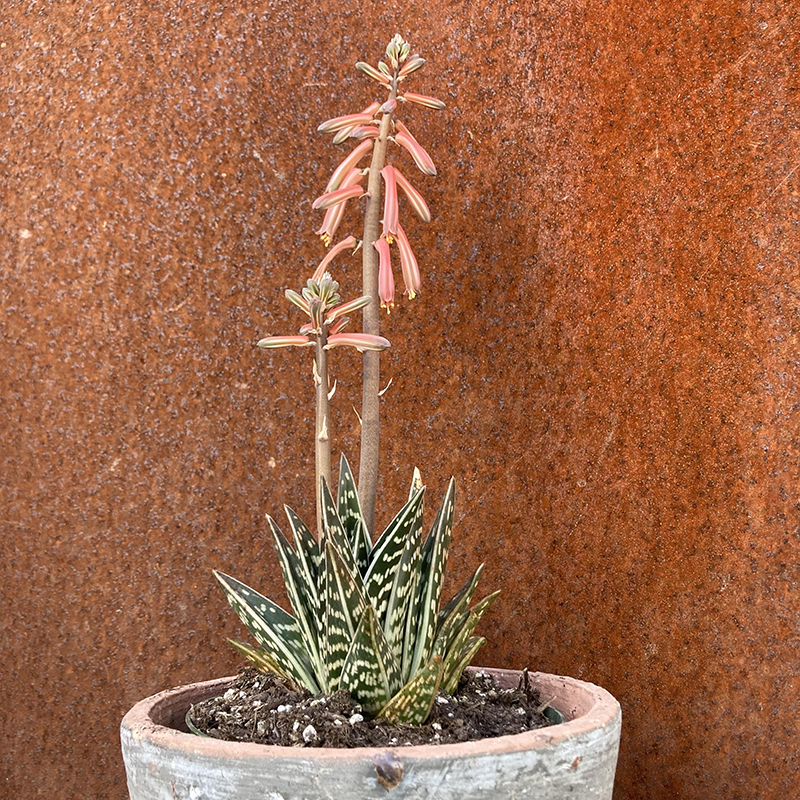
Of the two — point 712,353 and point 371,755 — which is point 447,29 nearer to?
point 712,353

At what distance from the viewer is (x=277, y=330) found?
133 centimetres

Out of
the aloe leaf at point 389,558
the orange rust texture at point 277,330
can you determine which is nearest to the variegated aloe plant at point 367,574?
the aloe leaf at point 389,558

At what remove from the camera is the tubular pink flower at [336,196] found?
100cm

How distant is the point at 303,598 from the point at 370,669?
14 centimetres

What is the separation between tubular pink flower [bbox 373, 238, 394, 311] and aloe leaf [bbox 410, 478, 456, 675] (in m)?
0.22

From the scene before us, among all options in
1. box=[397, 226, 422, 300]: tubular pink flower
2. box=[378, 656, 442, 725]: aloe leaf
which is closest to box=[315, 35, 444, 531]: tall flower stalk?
box=[397, 226, 422, 300]: tubular pink flower

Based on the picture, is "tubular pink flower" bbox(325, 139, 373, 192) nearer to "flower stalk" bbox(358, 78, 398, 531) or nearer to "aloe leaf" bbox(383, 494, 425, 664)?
"flower stalk" bbox(358, 78, 398, 531)

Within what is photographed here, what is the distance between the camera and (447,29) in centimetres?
136

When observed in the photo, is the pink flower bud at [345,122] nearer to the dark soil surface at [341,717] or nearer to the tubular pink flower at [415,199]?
the tubular pink flower at [415,199]

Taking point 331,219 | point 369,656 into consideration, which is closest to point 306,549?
point 369,656

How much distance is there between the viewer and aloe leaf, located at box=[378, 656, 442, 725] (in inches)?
31.2

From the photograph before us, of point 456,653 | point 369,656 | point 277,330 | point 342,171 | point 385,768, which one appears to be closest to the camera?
point 385,768

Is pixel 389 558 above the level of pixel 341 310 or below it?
below

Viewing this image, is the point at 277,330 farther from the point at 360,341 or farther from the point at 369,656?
the point at 369,656
